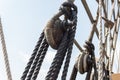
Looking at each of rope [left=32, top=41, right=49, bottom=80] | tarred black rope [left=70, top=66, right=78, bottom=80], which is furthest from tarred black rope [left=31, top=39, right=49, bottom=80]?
tarred black rope [left=70, top=66, right=78, bottom=80]

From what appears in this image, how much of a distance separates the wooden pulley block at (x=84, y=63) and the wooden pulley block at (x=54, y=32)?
62cm

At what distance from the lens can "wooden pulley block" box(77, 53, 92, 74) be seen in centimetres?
201

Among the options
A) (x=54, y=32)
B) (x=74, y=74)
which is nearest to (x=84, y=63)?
(x=74, y=74)

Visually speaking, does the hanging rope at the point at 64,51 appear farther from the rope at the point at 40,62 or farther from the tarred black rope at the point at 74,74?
the tarred black rope at the point at 74,74

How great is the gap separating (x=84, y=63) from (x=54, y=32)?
70 cm

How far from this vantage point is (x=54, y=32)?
1.40 metres

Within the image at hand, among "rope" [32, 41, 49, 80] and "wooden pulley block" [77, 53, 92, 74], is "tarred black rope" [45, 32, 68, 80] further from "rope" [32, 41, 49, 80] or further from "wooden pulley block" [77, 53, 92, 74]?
"wooden pulley block" [77, 53, 92, 74]

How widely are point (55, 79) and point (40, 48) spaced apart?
0.54ft

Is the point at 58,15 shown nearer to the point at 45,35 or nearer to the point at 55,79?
the point at 45,35

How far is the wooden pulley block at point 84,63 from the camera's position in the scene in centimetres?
201

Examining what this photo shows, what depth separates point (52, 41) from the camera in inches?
54.4

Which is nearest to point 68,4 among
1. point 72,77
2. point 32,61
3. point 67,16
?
point 67,16

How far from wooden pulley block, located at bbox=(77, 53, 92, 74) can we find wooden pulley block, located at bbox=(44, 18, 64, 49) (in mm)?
620

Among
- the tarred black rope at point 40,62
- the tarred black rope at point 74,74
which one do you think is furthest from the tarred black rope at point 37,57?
the tarred black rope at point 74,74
